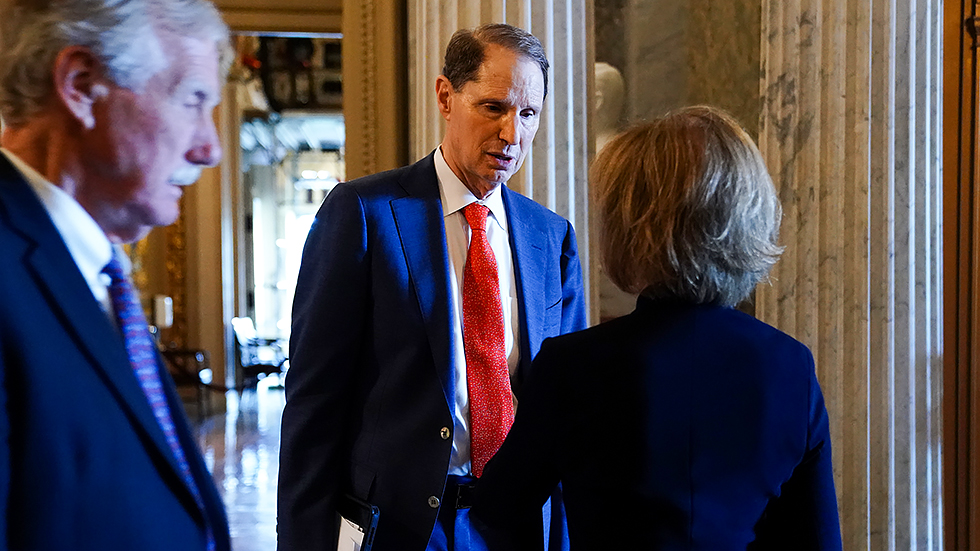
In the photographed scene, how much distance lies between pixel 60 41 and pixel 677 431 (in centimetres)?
97

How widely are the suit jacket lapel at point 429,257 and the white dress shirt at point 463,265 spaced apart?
0.10 ft

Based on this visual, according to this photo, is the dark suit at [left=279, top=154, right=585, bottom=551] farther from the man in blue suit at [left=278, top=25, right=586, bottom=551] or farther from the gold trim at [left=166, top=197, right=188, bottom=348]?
the gold trim at [left=166, top=197, right=188, bottom=348]

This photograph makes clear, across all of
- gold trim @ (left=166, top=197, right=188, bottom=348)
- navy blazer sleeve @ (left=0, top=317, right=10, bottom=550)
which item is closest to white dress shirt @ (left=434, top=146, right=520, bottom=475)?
navy blazer sleeve @ (left=0, top=317, right=10, bottom=550)

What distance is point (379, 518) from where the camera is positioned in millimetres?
1822

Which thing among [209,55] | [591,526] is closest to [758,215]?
[591,526]

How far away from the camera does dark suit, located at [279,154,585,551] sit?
1.80 meters

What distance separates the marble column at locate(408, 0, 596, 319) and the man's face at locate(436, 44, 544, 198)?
0.79m

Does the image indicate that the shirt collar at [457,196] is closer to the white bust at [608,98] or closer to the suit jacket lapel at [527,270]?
the suit jacket lapel at [527,270]

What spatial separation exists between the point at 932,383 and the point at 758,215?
2.52 meters

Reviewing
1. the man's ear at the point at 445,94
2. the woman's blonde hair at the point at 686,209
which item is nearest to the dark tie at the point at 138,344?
the woman's blonde hair at the point at 686,209

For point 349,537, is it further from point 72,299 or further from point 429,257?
point 72,299

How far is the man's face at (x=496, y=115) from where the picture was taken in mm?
1963

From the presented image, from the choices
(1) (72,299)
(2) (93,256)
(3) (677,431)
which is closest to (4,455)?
(1) (72,299)

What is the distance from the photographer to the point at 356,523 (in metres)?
1.84
